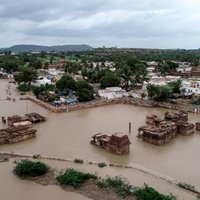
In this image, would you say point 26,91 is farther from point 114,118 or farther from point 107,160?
point 107,160

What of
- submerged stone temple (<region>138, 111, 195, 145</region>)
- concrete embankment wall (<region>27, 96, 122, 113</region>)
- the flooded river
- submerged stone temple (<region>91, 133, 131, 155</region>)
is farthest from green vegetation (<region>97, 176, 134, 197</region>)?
concrete embankment wall (<region>27, 96, 122, 113</region>)

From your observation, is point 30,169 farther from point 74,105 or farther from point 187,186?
point 74,105

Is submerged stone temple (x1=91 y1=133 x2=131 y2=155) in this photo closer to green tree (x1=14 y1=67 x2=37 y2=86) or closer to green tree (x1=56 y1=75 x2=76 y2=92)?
green tree (x1=56 y1=75 x2=76 y2=92)

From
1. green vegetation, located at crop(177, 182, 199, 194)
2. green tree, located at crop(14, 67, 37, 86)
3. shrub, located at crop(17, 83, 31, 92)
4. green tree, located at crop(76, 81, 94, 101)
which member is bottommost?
green vegetation, located at crop(177, 182, 199, 194)

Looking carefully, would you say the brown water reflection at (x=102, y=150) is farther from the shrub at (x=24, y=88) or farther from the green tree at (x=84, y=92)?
the shrub at (x=24, y=88)

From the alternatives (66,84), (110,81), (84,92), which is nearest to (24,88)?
(66,84)

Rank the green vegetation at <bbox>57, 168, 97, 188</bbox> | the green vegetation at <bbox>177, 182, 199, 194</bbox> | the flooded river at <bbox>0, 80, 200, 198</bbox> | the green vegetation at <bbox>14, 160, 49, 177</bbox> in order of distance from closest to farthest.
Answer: the green vegetation at <bbox>177, 182, 199, 194</bbox>
the green vegetation at <bbox>57, 168, 97, 188</bbox>
the green vegetation at <bbox>14, 160, 49, 177</bbox>
the flooded river at <bbox>0, 80, 200, 198</bbox>

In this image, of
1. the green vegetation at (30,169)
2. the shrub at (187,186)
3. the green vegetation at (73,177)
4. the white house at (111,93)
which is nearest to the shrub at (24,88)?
the white house at (111,93)

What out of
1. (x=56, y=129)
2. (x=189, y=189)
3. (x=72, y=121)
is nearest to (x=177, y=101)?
(x=72, y=121)
